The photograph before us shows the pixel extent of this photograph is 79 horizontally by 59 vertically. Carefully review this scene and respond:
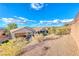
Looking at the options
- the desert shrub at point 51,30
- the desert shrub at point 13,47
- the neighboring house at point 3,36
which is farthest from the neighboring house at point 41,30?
the neighboring house at point 3,36

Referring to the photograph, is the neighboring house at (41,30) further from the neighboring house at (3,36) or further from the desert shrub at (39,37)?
the neighboring house at (3,36)

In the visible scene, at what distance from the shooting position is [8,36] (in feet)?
6.50

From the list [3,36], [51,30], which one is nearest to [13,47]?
[3,36]

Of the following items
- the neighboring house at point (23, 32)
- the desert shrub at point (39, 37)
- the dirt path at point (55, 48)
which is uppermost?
the neighboring house at point (23, 32)

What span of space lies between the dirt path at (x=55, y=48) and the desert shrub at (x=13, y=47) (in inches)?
2.2

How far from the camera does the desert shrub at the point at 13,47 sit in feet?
6.43

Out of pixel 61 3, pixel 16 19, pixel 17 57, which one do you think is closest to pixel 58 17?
pixel 61 3

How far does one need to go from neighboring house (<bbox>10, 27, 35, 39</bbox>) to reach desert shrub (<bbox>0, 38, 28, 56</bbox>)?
0.04 meters

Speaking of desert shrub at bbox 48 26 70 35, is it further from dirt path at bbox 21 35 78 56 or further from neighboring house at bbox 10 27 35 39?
neighboring house at bbox 10 27 35 39

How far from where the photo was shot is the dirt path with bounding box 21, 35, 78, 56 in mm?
1935

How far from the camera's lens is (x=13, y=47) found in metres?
1.97

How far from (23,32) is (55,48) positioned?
33 cm

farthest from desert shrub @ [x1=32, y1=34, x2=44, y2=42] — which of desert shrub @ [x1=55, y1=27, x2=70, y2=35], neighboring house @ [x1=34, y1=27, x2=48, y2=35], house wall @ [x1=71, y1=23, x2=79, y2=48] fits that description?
house wall @ [x1=71, y1=23, x2=79, y2=48]

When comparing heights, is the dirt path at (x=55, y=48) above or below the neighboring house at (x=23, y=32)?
below
